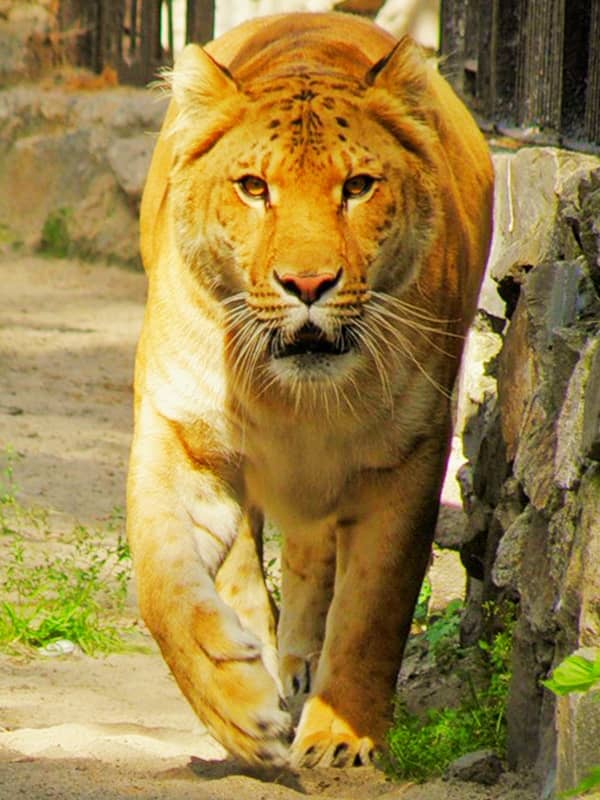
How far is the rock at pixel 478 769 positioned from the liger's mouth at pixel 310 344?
3.27 feet

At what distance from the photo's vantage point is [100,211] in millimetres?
11820

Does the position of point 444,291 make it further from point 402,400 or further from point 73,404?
point 73,404

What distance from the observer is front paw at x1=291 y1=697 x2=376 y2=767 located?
4.12m

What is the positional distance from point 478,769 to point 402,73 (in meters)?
1.81

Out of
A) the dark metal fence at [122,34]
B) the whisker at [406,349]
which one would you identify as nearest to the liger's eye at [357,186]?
the whisker at [406,349]

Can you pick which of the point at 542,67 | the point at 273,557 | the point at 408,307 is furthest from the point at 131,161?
the point at 408,307

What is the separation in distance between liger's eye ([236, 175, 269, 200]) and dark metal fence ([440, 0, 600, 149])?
58.0 inches

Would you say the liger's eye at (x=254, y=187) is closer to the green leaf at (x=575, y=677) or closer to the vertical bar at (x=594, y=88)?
the vertical bar at (x=594, y=88)

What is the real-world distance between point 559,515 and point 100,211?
352 inches

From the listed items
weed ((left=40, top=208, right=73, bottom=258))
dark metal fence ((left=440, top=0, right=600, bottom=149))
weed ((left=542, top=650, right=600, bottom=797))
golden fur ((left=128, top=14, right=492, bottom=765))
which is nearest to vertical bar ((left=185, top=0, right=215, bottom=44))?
weed ((left=40, top=208, right=73, bottom=258))

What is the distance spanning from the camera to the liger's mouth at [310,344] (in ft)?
13.0

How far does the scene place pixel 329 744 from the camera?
4.14m

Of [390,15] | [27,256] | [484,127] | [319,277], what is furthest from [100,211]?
[319,277]

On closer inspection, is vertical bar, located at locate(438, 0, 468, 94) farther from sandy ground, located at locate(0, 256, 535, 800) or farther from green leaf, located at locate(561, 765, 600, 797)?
green leaf, located at locate(561, 765, 600, 797)
